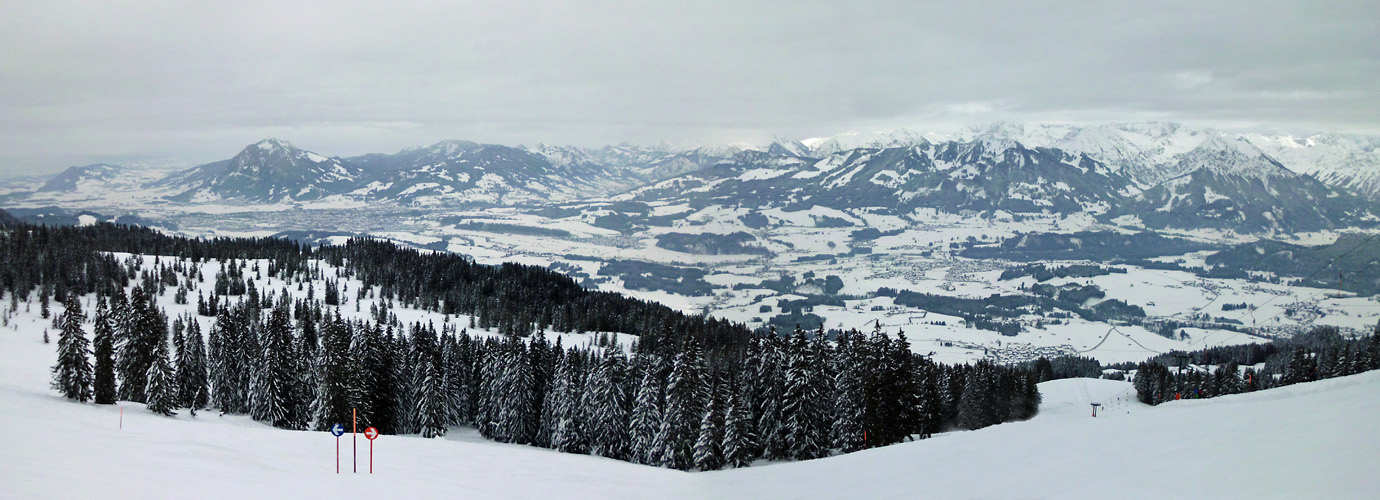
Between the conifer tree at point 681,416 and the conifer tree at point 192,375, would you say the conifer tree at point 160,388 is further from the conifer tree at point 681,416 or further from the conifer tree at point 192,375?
the conifer tree at point 681,416

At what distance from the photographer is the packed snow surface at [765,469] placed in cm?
2031

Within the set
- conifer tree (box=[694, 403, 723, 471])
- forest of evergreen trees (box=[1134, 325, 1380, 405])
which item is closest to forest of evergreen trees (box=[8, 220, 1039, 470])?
conifer tree (box=[694, 403, 723, 471])

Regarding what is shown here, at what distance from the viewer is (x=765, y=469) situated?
43469 mm

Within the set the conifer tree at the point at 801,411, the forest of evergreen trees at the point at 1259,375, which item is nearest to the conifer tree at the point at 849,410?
the conifer tree at the point at 801,411

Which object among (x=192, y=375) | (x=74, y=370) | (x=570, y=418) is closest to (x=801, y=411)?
(x=570, y=418)

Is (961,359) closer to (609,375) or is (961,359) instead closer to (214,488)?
(609,375)

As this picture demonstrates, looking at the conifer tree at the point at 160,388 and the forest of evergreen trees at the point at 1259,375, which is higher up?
the conifer tree at the point at 160,388

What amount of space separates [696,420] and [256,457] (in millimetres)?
28276

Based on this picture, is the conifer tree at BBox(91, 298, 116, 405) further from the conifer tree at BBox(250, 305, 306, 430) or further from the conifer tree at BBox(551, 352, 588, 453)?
the conifer tree at BBox(551, 352, 588, 453)

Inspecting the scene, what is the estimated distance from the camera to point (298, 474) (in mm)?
29359

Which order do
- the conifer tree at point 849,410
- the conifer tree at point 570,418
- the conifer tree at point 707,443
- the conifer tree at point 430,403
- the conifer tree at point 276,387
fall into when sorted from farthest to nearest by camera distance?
the conifer tree at point 430,403 → the conifer tree at point 570,418 → the conifer tree at point 276,387 → the conifer tree at point 849,410 → the conifer tree at point 707,443

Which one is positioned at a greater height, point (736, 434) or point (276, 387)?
point (276, 387)

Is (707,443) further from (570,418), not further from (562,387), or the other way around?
(562,387)

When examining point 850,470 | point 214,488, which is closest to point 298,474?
point 214,488
